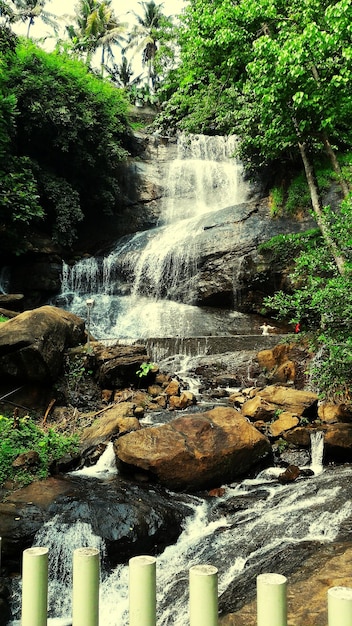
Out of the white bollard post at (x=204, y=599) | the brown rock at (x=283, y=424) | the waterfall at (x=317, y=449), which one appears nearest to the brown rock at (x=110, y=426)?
the brown rock at (x=283, y=424)

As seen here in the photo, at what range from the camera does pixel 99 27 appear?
34688mm

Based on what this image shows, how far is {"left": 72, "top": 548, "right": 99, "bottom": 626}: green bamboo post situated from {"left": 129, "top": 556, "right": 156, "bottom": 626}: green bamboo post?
14 centimetres

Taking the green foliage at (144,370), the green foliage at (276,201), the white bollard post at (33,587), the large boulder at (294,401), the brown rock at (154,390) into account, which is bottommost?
the brown rock at (154,390)

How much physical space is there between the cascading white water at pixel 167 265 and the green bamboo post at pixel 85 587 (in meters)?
13.4

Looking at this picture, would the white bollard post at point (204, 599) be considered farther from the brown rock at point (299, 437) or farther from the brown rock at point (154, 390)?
the brown rock at point (154, 390)

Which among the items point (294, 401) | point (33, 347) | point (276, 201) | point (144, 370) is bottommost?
point (294, 401)

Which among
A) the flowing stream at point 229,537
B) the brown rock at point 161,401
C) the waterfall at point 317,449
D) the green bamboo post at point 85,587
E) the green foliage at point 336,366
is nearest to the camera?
the green bamboo post at point 85,587

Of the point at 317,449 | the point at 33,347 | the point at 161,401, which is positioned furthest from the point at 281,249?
the point at 317,449

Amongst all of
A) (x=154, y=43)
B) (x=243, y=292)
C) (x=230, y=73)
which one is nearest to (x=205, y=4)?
(x=230, y=73)

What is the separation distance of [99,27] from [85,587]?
39.8 meters

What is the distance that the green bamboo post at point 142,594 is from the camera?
152cm

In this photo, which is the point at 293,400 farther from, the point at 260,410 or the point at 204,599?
the point at 204,599

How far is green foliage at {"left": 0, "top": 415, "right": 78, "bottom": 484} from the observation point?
631 cm

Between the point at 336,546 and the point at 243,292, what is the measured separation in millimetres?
12101
